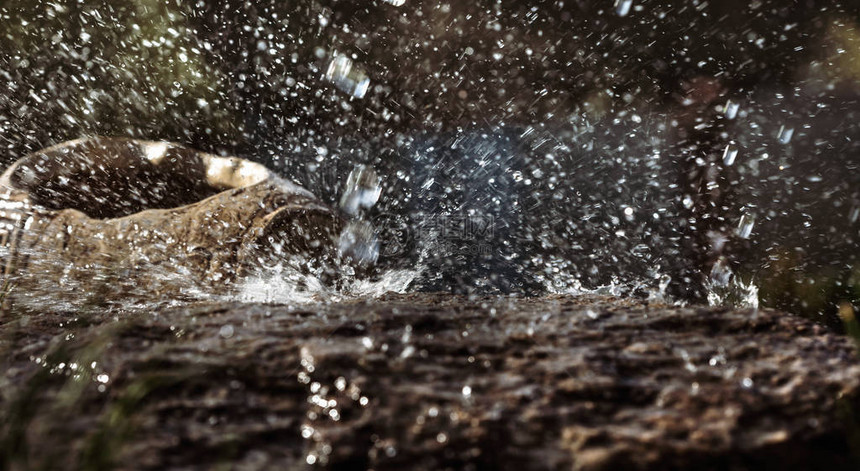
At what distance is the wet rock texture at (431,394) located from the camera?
0.72m

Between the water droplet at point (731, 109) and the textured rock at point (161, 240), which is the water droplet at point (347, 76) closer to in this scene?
the textured rock at point (161, 240)

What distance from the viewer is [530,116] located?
13.5 feet

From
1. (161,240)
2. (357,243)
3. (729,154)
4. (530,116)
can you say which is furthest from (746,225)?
(161,240)

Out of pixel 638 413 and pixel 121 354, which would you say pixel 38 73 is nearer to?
pixel 121 354

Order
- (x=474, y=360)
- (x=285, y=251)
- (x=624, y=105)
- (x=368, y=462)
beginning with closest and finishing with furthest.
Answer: (x=368, y=462) < (x=474, y=360) < (x=285, y=251) < (x=624, y=105)

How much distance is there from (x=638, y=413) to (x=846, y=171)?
3771mm

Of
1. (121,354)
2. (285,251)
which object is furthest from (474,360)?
(285,251)

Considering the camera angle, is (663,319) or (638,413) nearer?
(638,413)

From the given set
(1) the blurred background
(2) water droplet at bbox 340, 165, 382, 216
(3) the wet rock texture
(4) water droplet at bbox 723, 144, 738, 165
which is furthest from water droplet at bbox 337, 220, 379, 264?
(4) water droplet at bbox 723, 144, 738, 165

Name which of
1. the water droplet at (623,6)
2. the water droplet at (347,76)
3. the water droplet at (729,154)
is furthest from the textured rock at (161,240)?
the water droplet at (729,154)

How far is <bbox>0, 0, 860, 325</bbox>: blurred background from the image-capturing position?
3.61m

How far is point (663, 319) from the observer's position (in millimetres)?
1248

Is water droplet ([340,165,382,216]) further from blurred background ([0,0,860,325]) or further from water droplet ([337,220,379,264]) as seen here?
water droplet ([337,220,379,264])

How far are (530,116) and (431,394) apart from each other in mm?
3533
